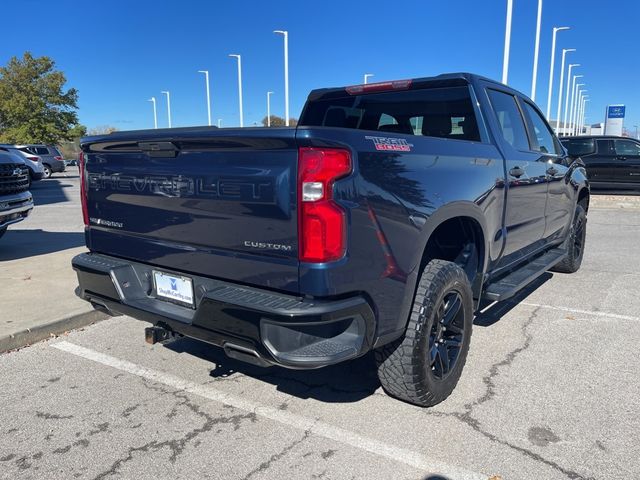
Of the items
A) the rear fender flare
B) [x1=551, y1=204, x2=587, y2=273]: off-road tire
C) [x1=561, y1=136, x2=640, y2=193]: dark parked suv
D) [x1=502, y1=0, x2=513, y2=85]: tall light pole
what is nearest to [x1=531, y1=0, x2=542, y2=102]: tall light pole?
[x1=502, y1=0, x2=513, y2=85]: tall light pole

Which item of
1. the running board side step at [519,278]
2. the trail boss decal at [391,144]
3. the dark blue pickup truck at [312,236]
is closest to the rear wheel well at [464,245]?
the dark blue pickup truck at [312,236]

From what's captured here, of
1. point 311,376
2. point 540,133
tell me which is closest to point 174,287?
point 311,376

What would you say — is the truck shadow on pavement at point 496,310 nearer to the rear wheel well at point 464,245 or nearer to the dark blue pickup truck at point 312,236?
the dark blue pickup truck at point 312,236

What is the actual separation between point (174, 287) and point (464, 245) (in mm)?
1980

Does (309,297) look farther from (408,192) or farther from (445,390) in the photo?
(445,390)

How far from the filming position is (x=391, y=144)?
256cm

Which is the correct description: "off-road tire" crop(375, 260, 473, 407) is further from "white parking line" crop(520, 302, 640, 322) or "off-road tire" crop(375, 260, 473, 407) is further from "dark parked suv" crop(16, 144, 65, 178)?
"dark parked suv" crop(16, 144, 65, 178)

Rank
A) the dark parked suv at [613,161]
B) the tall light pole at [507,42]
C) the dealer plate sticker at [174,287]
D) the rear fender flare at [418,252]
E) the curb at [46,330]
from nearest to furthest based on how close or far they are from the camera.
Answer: the rear fender flare at [418,252]
the dealer plate sticker at [174,287]
the curb at [46,330]
the dark parked suv at [613,161]
the tall light pole at [507,42]

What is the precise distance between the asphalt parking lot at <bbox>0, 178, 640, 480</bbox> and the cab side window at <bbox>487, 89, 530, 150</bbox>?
163 cm

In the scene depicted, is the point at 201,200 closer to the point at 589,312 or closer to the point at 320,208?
the point at 320,208

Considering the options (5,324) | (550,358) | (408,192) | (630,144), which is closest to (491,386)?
(550,358)

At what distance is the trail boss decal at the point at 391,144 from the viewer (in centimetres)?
249

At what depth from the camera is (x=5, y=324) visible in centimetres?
422

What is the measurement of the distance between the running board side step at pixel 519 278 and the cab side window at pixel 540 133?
1.05m
